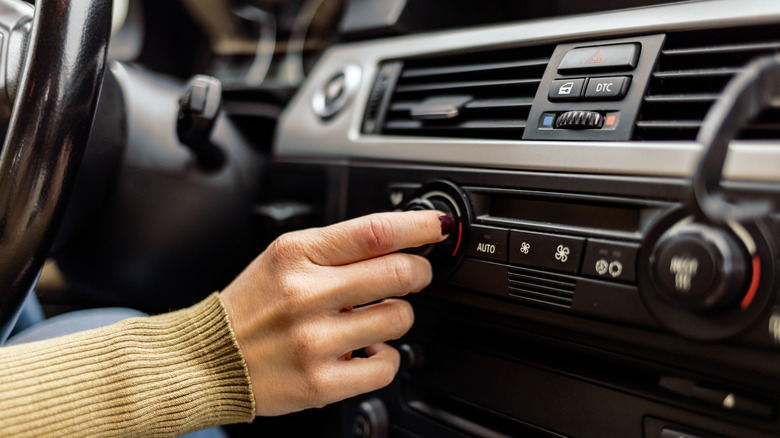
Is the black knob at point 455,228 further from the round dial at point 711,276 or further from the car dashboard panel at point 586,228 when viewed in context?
the round dial at point 711,276

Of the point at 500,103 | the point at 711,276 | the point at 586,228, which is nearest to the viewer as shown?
the point at 711,276

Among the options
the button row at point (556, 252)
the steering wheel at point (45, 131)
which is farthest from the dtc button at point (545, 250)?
the steering wheel at point (45, 131)

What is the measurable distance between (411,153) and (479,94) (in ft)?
0.37

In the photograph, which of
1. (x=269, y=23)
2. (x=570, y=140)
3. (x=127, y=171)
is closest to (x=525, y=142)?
(x=570, y=140)

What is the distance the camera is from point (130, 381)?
20.7 inches

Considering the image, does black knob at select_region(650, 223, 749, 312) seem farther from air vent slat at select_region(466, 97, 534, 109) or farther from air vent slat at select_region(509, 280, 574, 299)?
Answer: air vent slat at select_region(466, 97, 534, 109)

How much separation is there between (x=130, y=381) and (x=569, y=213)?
0.46 m

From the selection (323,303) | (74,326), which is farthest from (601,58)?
(74,326)

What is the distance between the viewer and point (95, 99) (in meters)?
0.54

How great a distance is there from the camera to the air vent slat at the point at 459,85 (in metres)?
0.62

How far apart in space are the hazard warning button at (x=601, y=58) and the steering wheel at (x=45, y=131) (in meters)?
0.48

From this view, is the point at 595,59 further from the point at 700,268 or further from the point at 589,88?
the point at 700,268

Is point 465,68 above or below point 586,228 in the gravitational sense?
above

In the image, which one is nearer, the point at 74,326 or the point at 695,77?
the point at 695,77
